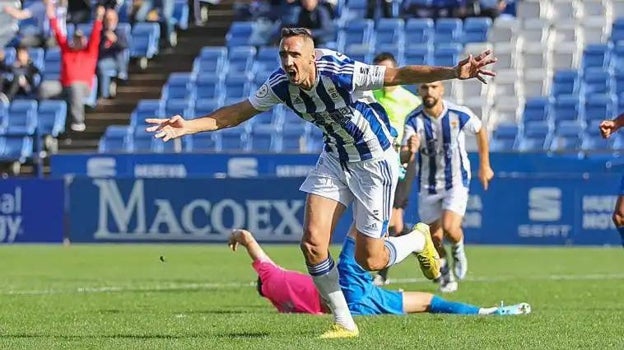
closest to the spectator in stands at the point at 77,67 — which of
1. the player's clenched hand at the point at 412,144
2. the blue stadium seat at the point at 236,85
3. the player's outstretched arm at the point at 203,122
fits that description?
the blue stadium seat at the point at 236,85

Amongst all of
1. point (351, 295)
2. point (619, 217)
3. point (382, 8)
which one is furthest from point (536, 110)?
point (351, 295)

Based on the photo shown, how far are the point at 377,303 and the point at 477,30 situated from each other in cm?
1748

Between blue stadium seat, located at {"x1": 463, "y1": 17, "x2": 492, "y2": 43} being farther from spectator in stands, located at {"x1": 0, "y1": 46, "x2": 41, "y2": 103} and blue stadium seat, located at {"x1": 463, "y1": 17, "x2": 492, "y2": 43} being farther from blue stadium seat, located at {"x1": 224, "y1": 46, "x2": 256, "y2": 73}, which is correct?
spectator in stands, located at {"x1": 0, "y1": 46, "x2": 41, "y2": 103}

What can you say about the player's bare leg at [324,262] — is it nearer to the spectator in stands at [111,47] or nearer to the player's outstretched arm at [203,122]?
the player's outstretched arm at [203,122]

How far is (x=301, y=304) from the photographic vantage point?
11945 millimetres

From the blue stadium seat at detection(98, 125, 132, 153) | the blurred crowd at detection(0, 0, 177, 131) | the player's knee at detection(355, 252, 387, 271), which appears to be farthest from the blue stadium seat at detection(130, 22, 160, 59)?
the player's knee at detection(355, 252, 387, 271)

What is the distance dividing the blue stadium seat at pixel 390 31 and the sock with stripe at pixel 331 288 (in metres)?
18.8

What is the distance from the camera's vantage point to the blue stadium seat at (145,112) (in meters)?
28.7

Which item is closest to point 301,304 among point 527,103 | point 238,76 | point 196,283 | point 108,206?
point 196,283

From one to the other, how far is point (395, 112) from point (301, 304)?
3451 millimetres

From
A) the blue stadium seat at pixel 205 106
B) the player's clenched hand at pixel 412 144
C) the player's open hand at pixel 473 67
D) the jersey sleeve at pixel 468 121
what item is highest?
the player's open hand at pixel 473 67

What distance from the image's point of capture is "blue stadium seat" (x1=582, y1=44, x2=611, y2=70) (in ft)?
89.6

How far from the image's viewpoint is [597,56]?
27.5 meters

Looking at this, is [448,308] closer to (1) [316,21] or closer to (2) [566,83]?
(2) [566,83]
